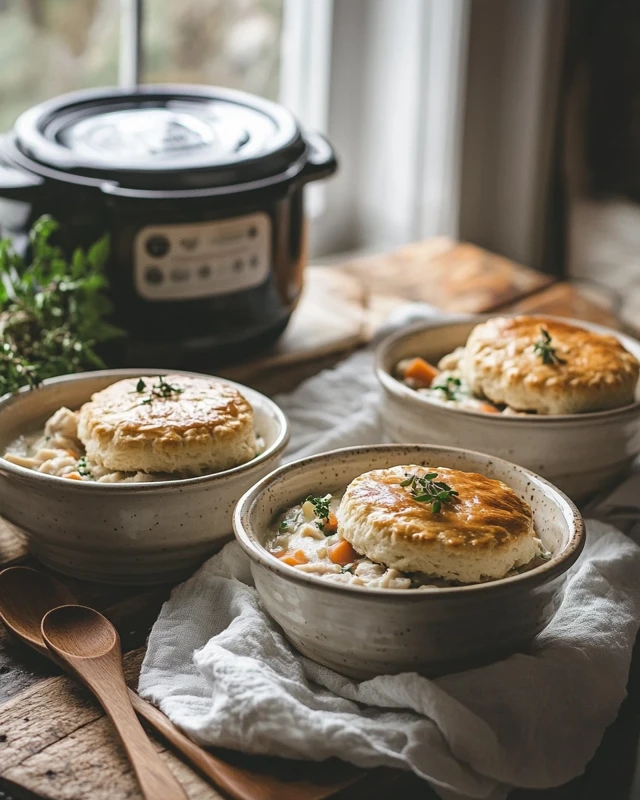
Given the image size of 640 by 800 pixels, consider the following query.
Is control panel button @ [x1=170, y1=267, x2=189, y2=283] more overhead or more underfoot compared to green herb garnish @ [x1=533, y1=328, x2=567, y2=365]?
more overhead

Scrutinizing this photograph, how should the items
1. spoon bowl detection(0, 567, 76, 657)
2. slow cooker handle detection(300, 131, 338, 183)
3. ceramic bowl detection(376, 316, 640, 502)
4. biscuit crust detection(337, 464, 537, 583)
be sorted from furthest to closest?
slow cooker handle detection(300, 131, 338, 183) → ceramic bowl detection(376, 316, 640, 502) → spoon bowl detection(0, 567, 76, 657) → biscuit crust detection(337, 464, 537, 583)

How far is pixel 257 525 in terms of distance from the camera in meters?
1.18

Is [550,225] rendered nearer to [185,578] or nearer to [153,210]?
[153,210]

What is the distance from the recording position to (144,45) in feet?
7.58

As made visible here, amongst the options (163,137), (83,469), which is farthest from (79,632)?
(163,137)

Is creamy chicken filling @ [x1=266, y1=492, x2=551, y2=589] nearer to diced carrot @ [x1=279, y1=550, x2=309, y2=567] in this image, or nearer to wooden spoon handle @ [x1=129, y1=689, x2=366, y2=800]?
diced carrot @ [x1=279, y1=550, x2=309, y2=567]

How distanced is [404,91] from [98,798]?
2.04 meters

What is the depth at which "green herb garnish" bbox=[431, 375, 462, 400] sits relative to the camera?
1.55 m

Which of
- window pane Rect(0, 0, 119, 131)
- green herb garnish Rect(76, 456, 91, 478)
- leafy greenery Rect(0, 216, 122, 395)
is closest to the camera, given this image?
green herb garnish Rect(76, 456, 91, 478)

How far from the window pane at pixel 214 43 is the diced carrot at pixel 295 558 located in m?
1.53

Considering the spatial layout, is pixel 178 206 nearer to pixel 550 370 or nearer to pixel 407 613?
pixel 550 370

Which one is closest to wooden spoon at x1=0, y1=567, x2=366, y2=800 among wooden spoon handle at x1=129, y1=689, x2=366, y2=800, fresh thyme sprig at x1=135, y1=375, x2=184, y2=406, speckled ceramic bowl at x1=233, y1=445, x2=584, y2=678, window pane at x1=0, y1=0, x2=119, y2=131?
wooden spoon handle at x1=129, y1=689, x2=366, y2=800

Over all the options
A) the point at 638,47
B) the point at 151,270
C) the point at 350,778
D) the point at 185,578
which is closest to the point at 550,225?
the point at 638,47

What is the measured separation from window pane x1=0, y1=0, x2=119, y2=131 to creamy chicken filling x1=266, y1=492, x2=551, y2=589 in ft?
4.50
